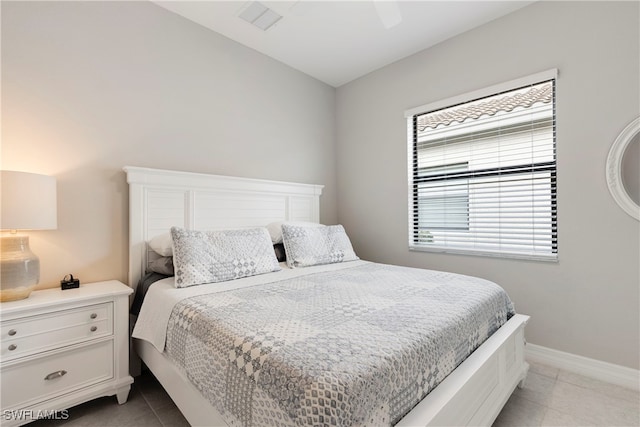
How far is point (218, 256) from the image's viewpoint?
1961 mm

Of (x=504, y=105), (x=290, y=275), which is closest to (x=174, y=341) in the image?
(x=290, y=275)

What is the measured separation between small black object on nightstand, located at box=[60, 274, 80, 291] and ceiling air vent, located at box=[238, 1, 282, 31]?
2.28m

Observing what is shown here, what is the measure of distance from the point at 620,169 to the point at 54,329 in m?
3.51

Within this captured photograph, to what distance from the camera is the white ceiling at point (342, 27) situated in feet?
7.70

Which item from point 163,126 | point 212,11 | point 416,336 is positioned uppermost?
point 212,11

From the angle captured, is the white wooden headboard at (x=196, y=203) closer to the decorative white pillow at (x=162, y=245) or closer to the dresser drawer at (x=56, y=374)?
the decorative white pillow at (x=162, y=245)

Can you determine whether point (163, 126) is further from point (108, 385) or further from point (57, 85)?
point (108, 385)

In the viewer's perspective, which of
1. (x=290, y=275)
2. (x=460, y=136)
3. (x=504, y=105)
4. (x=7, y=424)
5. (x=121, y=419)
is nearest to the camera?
(x=7, y=424)

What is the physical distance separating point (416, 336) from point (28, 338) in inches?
73.4

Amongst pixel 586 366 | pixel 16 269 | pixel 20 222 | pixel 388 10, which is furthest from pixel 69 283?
pixel 586 366

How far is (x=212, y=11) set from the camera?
7.90 ft

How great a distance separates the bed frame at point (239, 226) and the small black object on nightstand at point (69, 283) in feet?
1.02

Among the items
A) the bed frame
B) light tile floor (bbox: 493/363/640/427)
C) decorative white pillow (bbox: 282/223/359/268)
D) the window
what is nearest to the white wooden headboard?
the bed frame

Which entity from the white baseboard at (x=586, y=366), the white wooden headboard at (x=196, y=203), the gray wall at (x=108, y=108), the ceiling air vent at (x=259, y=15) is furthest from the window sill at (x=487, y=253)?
the ceiling air vent at (x=259, y=15)
